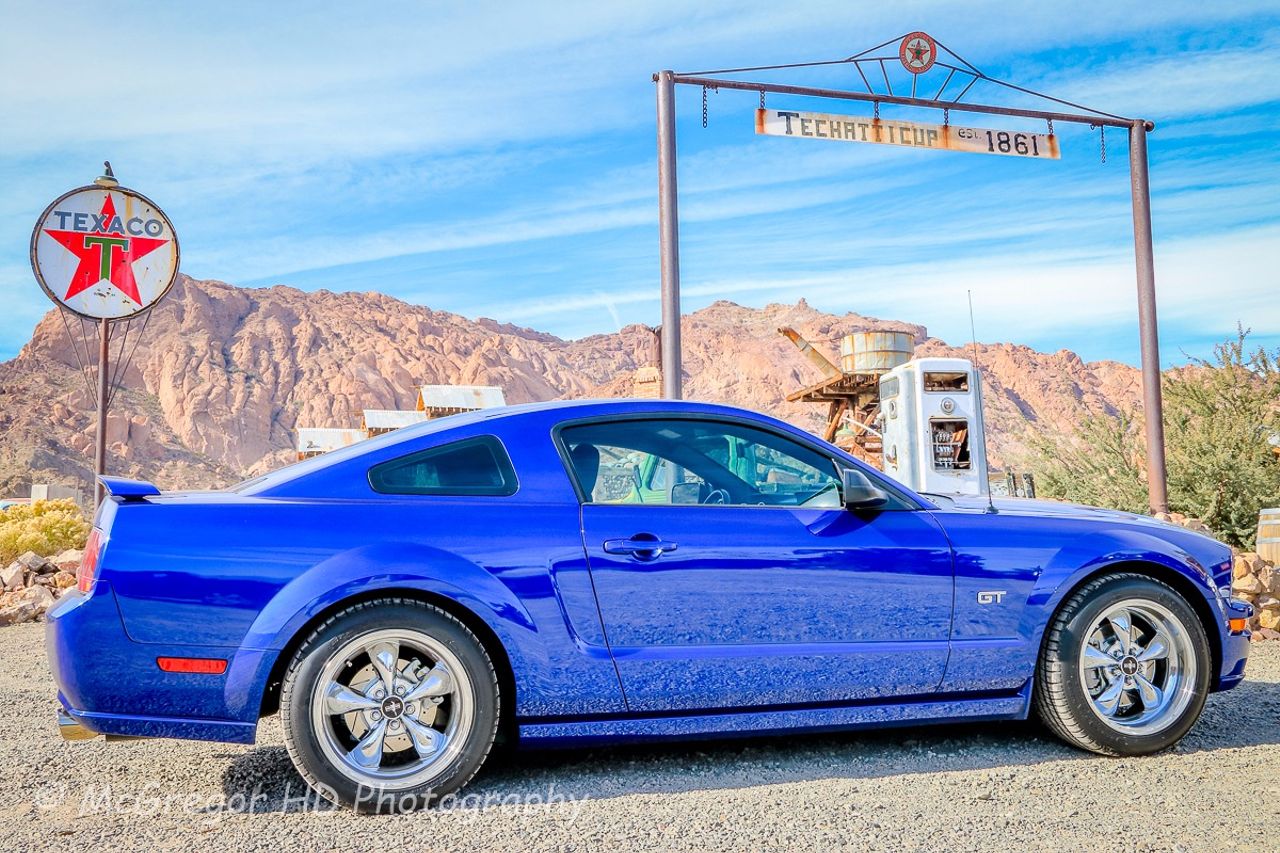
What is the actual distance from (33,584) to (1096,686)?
28.4ft

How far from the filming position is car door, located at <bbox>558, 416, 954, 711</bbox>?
3672 millimetres

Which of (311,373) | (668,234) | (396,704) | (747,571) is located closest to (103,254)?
(668,234)

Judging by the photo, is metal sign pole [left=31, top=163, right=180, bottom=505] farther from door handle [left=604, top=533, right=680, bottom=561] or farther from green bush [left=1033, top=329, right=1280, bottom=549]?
green bush [left=1033, top=329, right=1280, bottom=549]

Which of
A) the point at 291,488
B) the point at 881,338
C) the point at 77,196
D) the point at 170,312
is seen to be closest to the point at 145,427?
the point at 170,312

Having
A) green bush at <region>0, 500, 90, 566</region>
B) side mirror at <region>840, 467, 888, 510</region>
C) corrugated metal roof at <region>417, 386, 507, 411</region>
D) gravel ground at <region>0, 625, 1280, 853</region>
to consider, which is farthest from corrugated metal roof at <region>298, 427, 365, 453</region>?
side mirror at <region>840, 467, 888, 510</region>

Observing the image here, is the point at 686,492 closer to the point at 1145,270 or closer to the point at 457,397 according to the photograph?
the point at 1145,270

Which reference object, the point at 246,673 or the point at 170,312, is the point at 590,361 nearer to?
the point at 170,312

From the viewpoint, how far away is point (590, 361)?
525ft

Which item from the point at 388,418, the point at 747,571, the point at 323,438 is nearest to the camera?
the point at 747,571

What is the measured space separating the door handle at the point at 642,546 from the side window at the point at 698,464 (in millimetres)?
179

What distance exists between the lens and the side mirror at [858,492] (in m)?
3.80

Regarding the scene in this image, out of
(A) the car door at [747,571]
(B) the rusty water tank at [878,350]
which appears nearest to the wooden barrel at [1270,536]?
(A) the car door at [747,571]

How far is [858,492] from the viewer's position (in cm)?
380

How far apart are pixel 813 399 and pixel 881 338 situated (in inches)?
299
